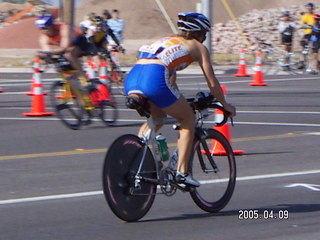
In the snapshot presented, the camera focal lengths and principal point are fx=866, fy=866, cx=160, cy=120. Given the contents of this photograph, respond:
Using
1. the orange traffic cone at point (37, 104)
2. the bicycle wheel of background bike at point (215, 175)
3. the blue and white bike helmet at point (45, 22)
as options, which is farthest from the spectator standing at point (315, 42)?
the bicycle wheel of background bike at point (215, 175)

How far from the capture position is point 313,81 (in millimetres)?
25141

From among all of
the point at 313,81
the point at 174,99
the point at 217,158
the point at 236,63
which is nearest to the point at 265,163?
the point at 217,158

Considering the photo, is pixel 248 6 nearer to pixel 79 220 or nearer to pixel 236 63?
pixel 236 63

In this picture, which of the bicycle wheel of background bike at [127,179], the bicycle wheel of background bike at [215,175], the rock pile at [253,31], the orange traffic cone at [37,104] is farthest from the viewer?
the rock pile at [253,31]

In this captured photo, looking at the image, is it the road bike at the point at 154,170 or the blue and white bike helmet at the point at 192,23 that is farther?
the blue and white bike helmet at the point at 192,23

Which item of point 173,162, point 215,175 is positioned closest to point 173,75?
point 173,162

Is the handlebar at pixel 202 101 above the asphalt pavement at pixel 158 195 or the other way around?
above

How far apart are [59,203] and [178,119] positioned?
66.1 inches

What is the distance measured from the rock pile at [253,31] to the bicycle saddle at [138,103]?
32.2m

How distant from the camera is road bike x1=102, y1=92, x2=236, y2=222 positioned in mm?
7538

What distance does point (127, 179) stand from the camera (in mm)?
7625

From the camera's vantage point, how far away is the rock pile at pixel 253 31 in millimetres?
42656

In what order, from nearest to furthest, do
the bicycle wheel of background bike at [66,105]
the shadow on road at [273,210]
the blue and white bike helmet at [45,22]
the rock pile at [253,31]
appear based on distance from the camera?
the shadow on road at [273,210]
the blue and white bike helmet at [45,22]
the bicycle wheel of background bike at [66,105]
the rock pile at [253,31]
